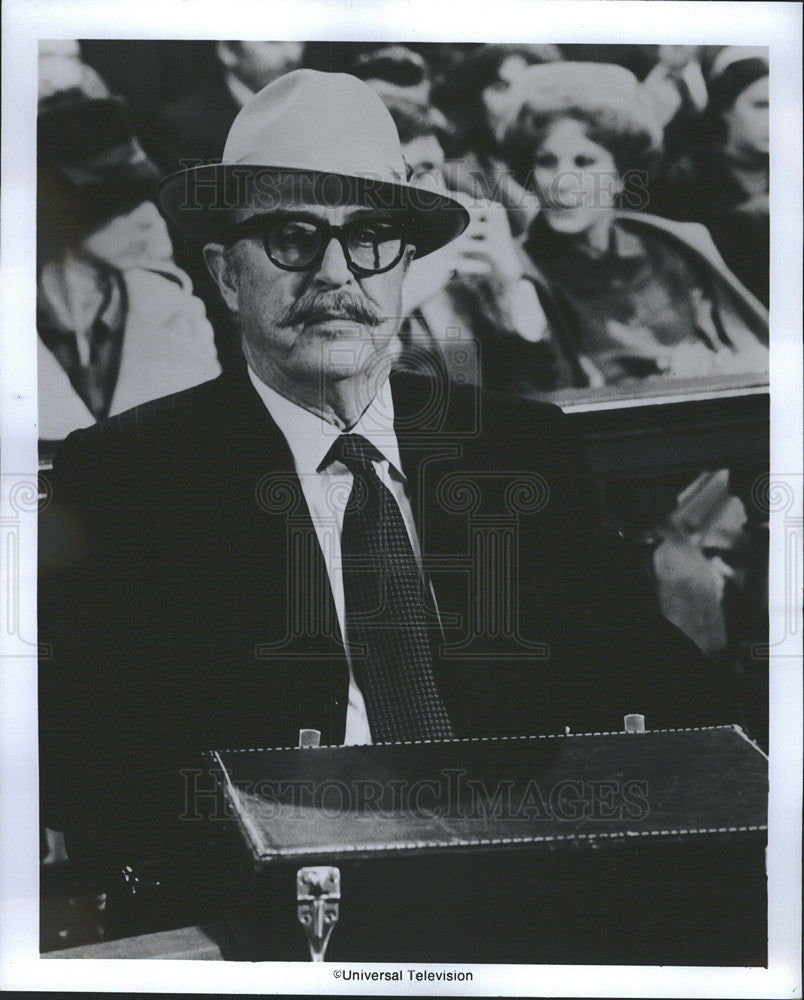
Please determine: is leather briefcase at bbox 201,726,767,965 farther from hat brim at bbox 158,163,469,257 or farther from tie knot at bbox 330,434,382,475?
hat brim at bbox 158,163,469,257

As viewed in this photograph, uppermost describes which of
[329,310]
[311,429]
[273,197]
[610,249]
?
[273,197]

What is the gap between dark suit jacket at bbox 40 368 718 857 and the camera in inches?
85.4

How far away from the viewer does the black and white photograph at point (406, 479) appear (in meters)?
2.15

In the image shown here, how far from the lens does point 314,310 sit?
2164 mm

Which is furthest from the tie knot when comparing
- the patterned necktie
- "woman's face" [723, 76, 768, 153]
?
"woman's face" [723, 76, 768, 153]

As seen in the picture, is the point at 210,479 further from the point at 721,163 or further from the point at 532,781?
the point at 721,163

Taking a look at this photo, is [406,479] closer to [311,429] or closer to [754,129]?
[311,429]

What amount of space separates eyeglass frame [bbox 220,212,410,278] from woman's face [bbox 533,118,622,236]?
336 mm

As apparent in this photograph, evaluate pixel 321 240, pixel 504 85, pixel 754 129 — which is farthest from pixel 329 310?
pixel 754 129

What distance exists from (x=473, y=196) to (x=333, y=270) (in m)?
0.35

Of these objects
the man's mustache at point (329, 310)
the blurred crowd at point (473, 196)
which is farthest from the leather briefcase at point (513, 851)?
the man's mustache at point (329, 310)

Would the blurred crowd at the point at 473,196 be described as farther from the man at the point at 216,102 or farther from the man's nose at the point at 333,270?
the man's nose at the point at 333,270

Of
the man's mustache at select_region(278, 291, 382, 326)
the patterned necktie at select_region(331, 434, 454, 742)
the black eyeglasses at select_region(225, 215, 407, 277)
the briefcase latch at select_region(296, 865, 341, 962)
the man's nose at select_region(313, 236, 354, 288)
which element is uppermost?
the black eyeglasses at select_region(225, 215, 407, 277)

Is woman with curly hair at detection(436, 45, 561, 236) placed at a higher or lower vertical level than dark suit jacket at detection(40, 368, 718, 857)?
higher
